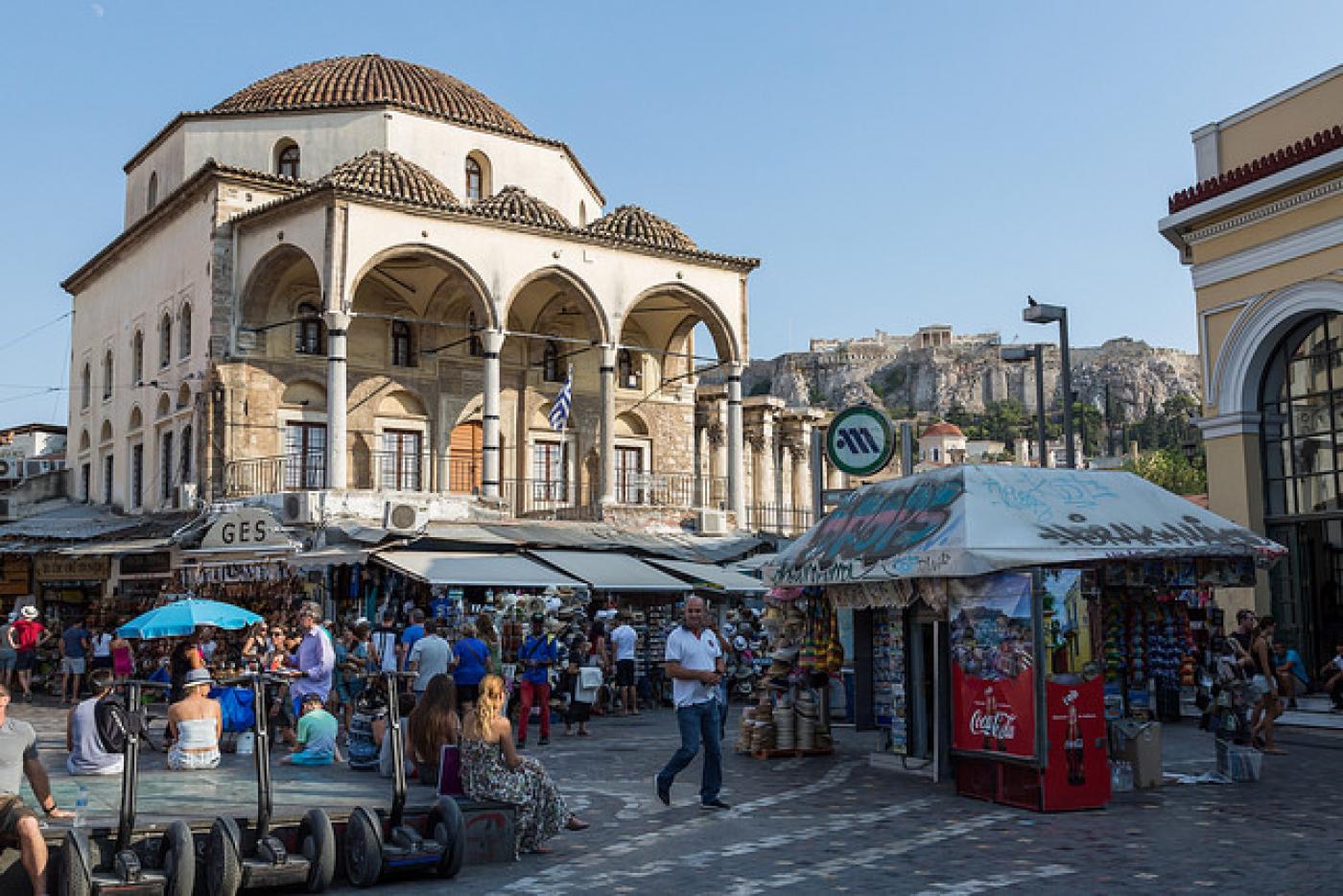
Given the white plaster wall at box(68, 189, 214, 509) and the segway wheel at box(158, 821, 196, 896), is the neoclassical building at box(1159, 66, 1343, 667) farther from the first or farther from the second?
the white plaster wall at box(68, 189, 214, 509)

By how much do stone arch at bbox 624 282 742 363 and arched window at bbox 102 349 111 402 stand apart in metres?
12.7

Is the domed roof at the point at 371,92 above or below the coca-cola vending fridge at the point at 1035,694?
above

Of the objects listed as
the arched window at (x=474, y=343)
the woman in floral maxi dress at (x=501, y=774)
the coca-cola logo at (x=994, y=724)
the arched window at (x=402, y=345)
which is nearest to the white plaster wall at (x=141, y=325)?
the arched window at (x=402, y=345)

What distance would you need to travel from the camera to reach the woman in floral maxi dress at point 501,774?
8.04m

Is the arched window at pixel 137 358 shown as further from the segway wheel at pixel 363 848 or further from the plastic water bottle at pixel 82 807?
the segway wheel at pixel 363 848

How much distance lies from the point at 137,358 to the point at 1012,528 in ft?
79.1

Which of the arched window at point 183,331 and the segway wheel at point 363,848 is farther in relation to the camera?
the arched window at point 183,331

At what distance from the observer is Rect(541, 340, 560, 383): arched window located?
29.0 metres

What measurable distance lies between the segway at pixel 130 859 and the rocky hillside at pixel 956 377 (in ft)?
444

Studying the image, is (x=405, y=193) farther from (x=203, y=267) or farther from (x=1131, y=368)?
(x=1131, y=368)

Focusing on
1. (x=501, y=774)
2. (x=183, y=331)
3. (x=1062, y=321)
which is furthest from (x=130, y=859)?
(x=183, y=331)

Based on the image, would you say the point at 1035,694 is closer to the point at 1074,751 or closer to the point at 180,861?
the point at 1074,751

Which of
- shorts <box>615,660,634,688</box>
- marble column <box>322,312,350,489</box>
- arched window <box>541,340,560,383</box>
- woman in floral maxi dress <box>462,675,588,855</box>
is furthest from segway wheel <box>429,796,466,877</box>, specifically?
arched window <box>541,340,560,383</box>

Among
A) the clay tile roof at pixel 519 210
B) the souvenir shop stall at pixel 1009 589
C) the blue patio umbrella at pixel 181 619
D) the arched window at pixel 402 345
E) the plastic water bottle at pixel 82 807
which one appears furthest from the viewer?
the arched window at pixel 402 345
